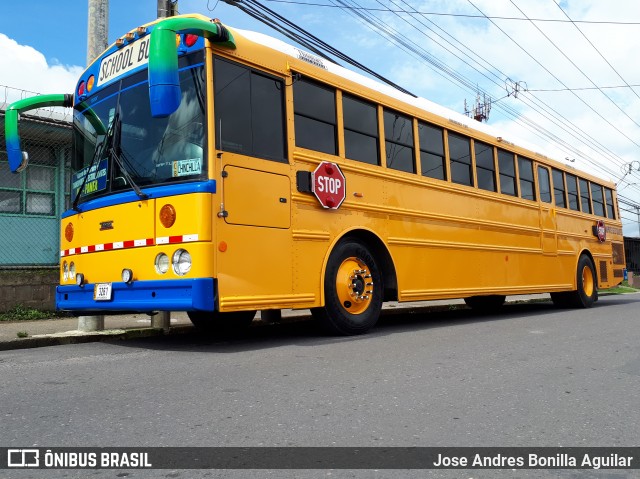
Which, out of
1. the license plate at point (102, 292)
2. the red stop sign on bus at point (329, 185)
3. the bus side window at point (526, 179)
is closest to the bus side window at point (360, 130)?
the red stop sign on bus at point (329, 185)

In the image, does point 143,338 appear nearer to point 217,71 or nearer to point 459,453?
point 217,71

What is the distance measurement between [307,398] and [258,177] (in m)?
2.62

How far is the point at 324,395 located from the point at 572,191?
A: 10.4 meters

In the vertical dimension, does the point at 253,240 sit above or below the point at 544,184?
below

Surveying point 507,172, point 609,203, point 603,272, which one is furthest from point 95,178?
point 609,203

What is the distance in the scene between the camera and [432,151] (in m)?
8.23

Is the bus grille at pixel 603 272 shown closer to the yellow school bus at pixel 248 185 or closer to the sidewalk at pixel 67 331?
the yellow school bus at pixel 248 185

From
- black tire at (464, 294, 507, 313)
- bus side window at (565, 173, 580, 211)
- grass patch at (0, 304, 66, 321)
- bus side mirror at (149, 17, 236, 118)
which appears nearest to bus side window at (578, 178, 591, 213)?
bus side window at (565, 173, 580, 211)

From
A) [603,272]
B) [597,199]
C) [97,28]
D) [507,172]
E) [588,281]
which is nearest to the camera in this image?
[97,28]

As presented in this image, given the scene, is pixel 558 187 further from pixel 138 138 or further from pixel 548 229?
pixel 138 138

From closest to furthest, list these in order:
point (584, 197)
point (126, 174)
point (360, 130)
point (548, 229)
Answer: point (126, 174), point (360, 130), point (548, 229), point (584, 197)

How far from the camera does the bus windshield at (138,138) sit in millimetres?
5281

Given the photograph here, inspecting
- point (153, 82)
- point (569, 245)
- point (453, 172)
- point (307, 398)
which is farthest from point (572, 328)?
point (153, 82)

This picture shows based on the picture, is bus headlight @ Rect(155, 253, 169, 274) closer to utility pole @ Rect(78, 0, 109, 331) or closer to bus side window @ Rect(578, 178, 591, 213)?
utility pole @ Rect(78, 0, 109, 331)
